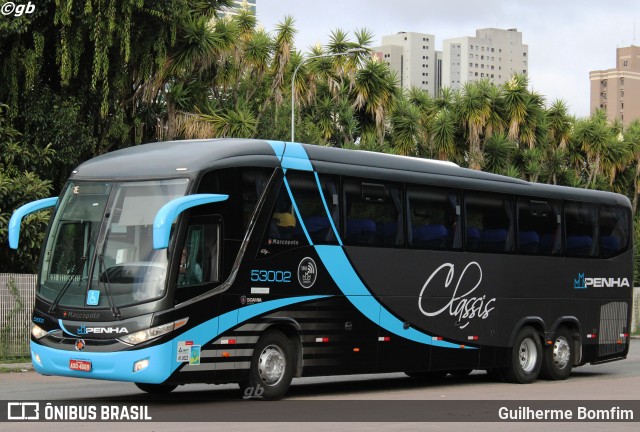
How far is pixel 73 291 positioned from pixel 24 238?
10.3m

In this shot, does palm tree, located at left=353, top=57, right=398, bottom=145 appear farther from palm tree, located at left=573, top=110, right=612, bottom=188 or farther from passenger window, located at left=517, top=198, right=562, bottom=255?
passenger window, located at left=517, top=198, right=562, bottom=255

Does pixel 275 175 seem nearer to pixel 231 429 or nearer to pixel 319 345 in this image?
pixel 319 345

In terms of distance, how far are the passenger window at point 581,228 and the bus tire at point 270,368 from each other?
7751 mm

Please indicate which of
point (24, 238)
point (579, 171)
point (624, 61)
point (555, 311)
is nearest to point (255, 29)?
point (579, 171)

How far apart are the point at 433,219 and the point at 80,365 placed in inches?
273

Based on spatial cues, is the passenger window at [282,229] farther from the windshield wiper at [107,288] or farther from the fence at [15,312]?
the fence at [15,312]

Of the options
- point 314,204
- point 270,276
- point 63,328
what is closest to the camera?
point 63,328

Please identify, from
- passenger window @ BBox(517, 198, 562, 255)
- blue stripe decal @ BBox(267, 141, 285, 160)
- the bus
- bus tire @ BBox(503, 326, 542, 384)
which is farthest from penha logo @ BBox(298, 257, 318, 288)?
bus tire @ BBox(503, 326, 542, 384)

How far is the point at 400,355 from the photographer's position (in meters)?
18.0

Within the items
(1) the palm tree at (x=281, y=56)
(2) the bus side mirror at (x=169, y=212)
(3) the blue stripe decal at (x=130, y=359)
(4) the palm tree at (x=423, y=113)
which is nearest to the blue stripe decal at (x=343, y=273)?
(2) the bus side mirror at (x=169, y=212)

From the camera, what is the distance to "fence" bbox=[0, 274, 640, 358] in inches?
923

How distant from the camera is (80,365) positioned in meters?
14.0

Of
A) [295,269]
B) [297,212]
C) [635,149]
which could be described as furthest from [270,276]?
[635,149]

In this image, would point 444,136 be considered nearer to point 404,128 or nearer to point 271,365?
point 404,128
